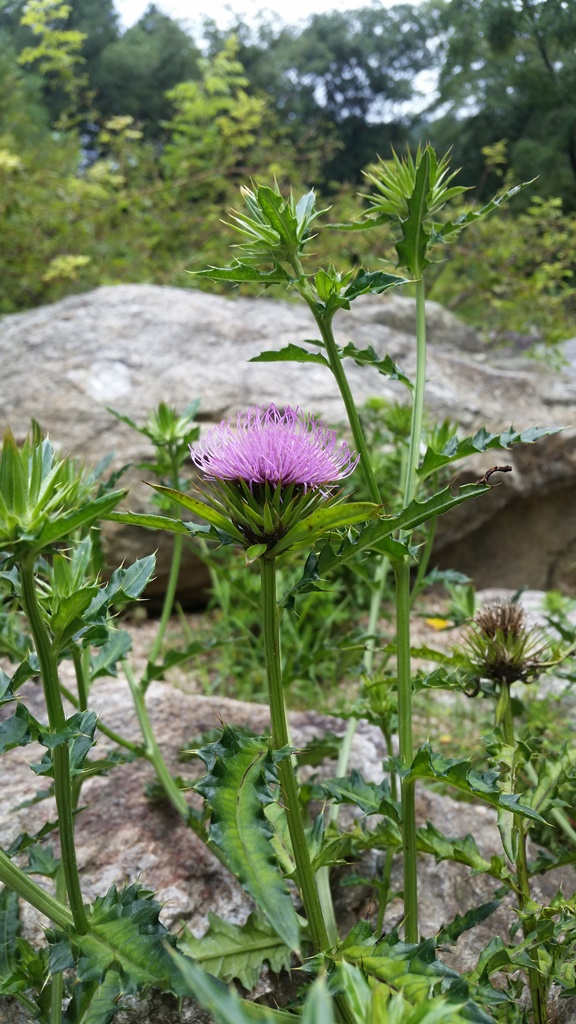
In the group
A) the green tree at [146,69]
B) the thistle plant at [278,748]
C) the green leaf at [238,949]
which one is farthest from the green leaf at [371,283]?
the green tree at [146,69]

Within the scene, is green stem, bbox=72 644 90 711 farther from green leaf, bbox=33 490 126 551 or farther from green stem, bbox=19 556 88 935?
green leaf, bbox=33 490 126 551

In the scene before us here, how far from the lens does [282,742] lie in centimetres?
107

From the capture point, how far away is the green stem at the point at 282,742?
1056 mm

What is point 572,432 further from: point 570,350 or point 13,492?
point 13,492

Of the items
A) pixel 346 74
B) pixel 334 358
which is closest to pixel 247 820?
pixel 334 358

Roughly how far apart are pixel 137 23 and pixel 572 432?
17.7 ft

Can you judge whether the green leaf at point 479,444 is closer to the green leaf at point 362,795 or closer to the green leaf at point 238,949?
the green leaf at point 362,795

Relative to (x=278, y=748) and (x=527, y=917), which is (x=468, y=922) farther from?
(x=278, y=748)

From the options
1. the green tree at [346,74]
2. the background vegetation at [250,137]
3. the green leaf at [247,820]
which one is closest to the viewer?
the green leaf at [247,820]

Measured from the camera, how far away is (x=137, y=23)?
6.53m

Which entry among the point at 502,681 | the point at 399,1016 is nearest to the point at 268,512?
the point at 399,1016

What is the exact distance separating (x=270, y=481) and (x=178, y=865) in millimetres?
1041

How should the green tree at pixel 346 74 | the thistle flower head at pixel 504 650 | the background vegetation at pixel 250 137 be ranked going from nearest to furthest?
the thistle flower head at pixel 504 650, the background vegetation at pixel 250 137, the green tree at pixel 346 74

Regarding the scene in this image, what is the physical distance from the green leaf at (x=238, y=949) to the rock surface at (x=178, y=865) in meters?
0.10
